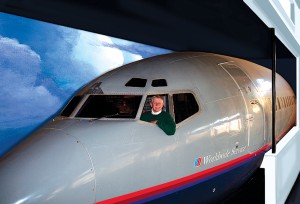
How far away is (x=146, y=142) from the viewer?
15.3 feet

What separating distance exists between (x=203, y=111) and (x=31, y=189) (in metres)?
3.13

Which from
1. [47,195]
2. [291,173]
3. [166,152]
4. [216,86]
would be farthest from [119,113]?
[291,173]

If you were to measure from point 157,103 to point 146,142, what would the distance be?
739 millimetres

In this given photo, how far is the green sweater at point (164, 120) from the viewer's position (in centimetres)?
495

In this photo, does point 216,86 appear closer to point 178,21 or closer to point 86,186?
point 86,186

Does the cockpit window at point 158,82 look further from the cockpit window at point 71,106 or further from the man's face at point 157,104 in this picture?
the cockpit window at point 71,106

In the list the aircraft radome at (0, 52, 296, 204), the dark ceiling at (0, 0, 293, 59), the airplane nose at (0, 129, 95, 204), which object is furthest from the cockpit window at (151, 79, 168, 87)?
the dark ceiling at (0, 0, 293, 59)

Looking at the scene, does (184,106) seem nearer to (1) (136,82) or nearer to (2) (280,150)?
(1) (136,82)

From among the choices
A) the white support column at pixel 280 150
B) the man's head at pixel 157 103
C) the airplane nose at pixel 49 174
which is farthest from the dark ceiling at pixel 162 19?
the airplane nose at pixel 49 174

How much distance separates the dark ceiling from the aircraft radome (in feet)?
8.41

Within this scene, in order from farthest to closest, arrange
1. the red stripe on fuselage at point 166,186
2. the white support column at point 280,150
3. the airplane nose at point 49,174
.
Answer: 1. the white support column at point 280,150
2. the red stripe on fuselage at point 166,186
3. the airplane nose at point 49,174

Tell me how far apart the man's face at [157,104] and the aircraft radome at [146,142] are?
0.40 ft

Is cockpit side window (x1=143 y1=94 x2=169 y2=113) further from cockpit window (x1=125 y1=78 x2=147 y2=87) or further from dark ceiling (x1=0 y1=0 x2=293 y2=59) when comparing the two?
dark ceiling (x1=0 y1=0 x2=293 y2=59)

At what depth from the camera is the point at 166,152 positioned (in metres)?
4.80
